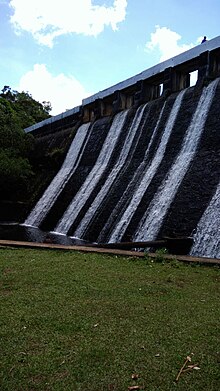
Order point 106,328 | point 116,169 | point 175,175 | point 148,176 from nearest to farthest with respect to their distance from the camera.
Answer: point 106,328
point 175,175
point 148,176
point 116,169

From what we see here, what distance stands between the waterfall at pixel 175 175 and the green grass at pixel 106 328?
393cm

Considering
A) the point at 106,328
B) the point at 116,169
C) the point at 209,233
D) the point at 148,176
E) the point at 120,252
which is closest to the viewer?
the point at 106,328

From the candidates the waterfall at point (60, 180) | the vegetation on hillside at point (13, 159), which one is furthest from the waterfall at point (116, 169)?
the vegetation on hillside at point (13, 159)

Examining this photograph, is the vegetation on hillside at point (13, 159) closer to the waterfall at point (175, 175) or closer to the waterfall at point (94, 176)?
the waterfall at point (94, 176)

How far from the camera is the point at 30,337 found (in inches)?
119

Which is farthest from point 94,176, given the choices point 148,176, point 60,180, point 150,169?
point 148,176

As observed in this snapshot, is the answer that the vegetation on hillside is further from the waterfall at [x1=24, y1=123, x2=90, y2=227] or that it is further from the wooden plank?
the wooden plank

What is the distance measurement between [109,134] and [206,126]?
6195 mm

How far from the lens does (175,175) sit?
34.1ft

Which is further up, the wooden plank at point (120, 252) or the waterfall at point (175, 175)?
the waterfall at point (175, 175)

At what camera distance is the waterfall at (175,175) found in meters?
9.43

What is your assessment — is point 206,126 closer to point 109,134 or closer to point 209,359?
point 109,134

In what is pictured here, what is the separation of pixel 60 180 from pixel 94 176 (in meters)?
3.26

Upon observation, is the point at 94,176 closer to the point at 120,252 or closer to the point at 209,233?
the point at 209,233
